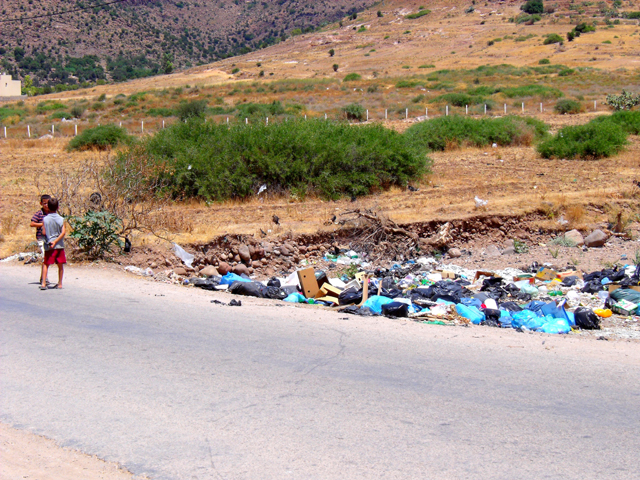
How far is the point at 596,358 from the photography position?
6242 mm

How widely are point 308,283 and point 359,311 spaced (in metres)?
1.48

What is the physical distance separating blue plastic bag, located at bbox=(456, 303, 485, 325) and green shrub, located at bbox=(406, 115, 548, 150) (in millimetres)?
19027

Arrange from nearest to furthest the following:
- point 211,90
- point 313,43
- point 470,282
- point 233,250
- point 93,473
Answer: point 93,473 < point 470,282 < point 233,250 < point 211,90 < point 313,43

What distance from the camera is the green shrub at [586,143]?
2247 cm

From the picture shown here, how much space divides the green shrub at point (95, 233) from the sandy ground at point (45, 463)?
7113mm

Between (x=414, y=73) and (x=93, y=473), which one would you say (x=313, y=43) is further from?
(x=93, y=473)

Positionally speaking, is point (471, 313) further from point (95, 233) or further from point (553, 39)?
point (553, 39)

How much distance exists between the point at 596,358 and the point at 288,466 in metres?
3.75

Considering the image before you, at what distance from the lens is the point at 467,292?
9414mm

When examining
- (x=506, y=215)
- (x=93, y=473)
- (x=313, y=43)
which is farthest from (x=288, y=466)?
(x=313, y=43)

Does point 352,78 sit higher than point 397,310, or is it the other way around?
point 352,78

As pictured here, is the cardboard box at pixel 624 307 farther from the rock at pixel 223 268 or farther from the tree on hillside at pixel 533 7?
the tree on hillside at pixel 533 7

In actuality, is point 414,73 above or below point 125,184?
above

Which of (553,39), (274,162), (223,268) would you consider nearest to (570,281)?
(223,268)
